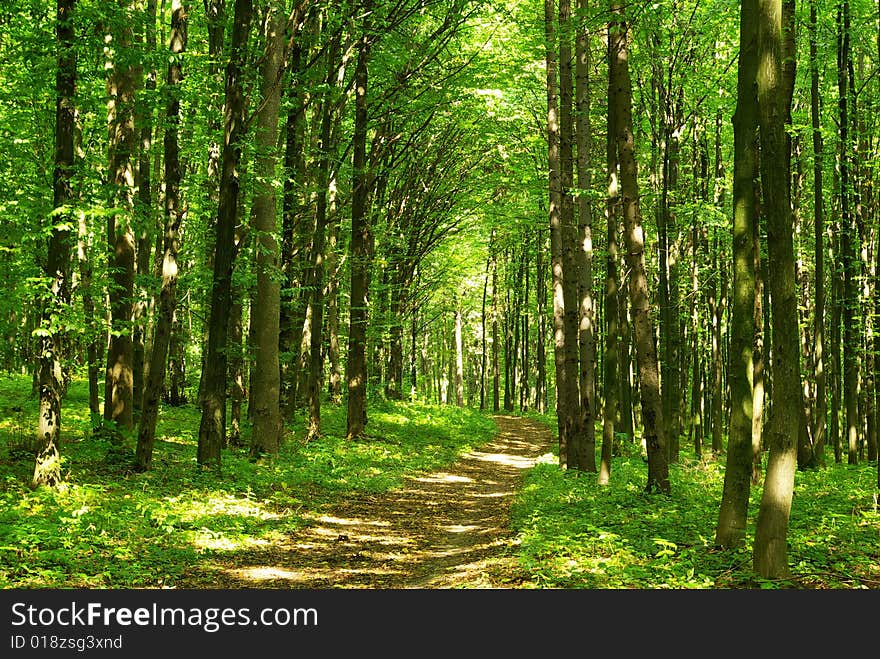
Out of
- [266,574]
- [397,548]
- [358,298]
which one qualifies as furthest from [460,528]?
[358,298]

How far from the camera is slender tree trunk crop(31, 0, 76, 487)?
9641 millimetres

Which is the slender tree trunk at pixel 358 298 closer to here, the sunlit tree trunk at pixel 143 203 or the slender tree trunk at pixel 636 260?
the sunlit tree trunk at pixel 143 203

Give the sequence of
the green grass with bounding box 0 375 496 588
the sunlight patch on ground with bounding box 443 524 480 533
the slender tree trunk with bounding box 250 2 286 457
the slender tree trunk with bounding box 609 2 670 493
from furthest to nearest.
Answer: the slender tree trunk with bounding box 250 2 286 457 < the slender tree trunk with bounding box 609 2 670 493 < the sunlight patch on ground with bounding box 443 524 480 533 < the green grass with bounding box 0 375 496 588

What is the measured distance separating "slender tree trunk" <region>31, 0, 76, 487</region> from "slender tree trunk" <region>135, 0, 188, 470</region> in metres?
1.74

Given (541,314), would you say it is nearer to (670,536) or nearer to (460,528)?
(460,528)

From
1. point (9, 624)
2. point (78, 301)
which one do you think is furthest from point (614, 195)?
point (9, 624)

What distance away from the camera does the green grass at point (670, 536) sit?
6988mm

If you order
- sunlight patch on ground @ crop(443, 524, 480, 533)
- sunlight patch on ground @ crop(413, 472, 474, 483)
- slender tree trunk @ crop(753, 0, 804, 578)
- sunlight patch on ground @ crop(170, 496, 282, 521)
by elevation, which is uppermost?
slender tree trunk @ crop(753, 0, 804, 578)

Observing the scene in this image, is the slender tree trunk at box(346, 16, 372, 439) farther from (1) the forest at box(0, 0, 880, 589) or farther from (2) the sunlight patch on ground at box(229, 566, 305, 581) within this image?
(2) the sunlight patch on ground at box(229, 566, 305, 581)

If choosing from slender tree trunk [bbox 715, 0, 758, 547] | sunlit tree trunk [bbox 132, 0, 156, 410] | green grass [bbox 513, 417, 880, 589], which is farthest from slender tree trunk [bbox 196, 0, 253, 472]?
slender tree trunk [bbox 715, 0, 758, 547]

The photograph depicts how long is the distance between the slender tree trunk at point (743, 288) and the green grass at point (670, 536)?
47 centimetres

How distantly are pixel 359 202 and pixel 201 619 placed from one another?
15.0 meters

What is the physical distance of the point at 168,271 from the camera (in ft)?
39.7

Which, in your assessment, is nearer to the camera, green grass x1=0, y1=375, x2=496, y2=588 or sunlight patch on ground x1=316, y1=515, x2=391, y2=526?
green grass x1=0, y1=375, x2=496, y2=588
